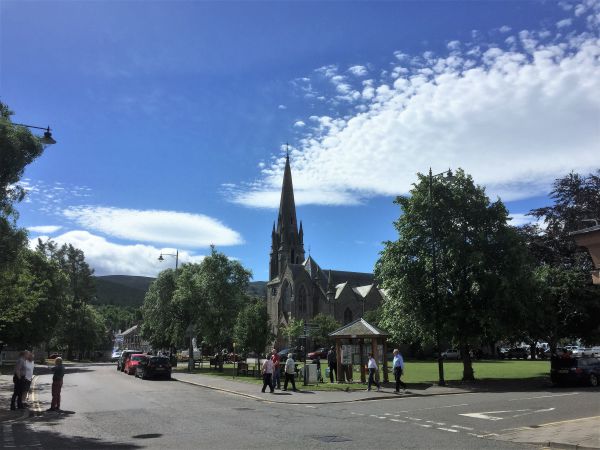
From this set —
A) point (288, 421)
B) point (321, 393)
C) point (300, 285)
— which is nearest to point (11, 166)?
point (288, 421)

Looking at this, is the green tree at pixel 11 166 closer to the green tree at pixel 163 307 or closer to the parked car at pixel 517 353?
the green tree at pixel 163 307

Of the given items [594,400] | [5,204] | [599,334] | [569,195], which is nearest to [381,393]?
[594,400]

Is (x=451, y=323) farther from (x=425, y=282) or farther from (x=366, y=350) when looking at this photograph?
(x=366, y=350)

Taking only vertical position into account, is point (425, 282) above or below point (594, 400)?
above

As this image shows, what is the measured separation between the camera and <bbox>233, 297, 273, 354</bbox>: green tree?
40.0 metres

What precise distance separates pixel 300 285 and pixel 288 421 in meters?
78.6

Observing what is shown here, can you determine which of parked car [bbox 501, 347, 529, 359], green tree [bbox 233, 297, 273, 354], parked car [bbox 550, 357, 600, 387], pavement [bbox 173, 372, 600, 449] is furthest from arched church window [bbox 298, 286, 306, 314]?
parked car [bbox 550, 357, 600, 387]

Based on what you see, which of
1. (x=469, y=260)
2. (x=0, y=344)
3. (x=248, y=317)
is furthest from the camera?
(x=0, y=344)

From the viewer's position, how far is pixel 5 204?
1609 cm

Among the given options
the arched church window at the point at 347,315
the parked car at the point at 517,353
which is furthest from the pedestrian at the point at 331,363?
the arched church window at the point at 347,315

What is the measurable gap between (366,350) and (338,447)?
58.4ft

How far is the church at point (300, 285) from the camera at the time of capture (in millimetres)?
91125

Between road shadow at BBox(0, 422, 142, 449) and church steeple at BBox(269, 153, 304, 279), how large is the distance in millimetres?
84185

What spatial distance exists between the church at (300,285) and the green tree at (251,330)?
47873 mm
